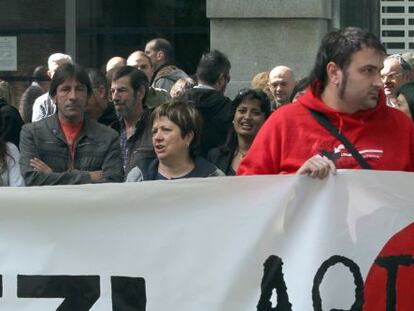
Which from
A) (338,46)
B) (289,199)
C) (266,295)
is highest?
(338,46)

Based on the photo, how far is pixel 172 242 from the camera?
20.2 ft

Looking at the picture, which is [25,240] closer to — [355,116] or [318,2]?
[355,116]

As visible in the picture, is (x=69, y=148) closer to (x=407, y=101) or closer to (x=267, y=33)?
(x=407, y=101)

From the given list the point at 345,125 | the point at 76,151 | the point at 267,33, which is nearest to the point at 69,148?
the point at 76,151

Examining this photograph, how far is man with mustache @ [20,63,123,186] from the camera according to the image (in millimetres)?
7656

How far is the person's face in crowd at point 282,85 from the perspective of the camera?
10539 millimetres

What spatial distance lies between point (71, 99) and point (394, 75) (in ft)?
9.98

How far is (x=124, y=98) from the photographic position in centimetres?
881

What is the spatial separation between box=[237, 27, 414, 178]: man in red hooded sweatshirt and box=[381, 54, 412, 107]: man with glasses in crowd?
3758mm

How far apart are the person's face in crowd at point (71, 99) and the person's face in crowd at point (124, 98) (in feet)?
2.26

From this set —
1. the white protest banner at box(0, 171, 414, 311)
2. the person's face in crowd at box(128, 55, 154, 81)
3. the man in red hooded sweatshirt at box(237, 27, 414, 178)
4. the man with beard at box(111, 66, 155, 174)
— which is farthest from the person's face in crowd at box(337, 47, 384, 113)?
the person's face in crowd at box(128, 55, 154, 81)

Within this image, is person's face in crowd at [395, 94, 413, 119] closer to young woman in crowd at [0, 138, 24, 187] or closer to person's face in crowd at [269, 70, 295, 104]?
person's face in crowd at [269, 70, 295, 104]

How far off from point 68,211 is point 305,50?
7448 millimetres

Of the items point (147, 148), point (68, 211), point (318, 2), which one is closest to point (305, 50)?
point (318, 2)
